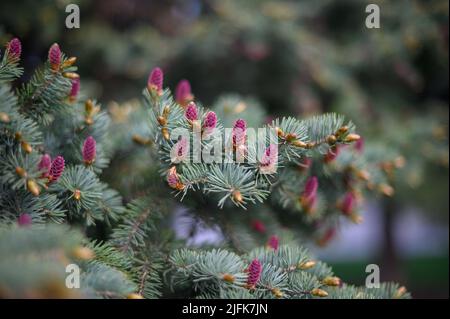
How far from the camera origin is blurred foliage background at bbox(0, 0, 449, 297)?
214 centimetres

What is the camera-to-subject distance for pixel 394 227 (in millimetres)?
4277

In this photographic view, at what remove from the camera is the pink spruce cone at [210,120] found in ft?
3.33

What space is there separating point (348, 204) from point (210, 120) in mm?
662

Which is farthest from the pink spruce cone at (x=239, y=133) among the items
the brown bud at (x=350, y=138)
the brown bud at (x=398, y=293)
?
the brown bud at (x=398, y=293)

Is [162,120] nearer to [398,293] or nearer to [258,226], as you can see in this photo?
[258,226]

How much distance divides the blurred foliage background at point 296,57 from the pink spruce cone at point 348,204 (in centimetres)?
64

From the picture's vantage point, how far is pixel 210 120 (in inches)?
40.0

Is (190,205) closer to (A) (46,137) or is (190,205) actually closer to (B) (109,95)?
(A) (46,137)

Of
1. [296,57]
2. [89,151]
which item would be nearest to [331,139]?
[89,151]

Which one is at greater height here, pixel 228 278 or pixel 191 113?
pixel 191 113
